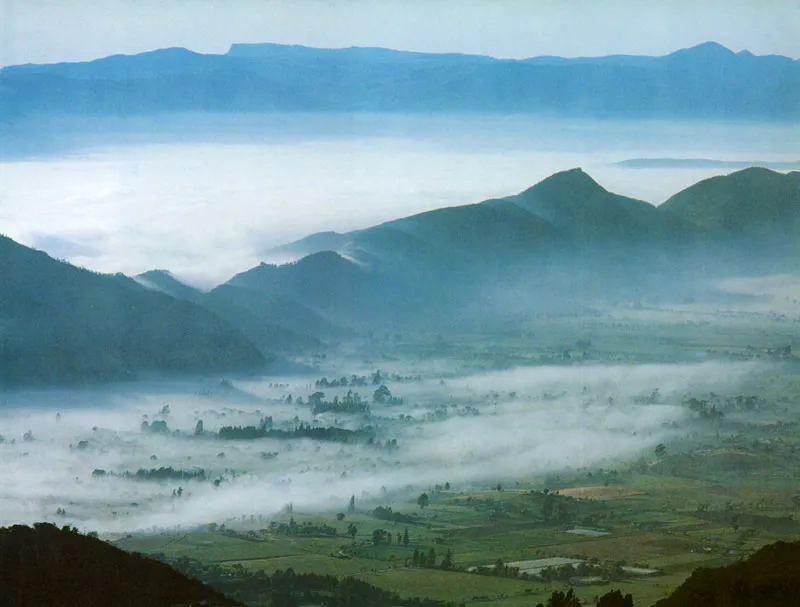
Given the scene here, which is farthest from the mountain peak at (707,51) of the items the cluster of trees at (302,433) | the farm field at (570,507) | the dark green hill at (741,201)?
the cluster of trees at (302,433)

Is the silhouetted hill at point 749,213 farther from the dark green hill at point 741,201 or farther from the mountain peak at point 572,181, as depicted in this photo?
the mountain peak at point 572,181

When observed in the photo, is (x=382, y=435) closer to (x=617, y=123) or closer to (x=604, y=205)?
(x=604, y=205)

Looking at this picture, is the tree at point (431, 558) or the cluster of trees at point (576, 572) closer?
the cluster of trees at point (576, 572)

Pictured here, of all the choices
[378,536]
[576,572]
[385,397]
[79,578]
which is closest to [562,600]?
[576,572]

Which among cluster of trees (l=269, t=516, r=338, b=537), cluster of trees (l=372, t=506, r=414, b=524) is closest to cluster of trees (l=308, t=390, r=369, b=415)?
cluster of trees (l=372, t=506, r=414, b=524)

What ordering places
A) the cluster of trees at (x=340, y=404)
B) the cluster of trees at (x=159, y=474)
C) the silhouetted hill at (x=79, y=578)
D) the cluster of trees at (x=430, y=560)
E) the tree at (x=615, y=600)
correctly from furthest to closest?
the cluster of trees at (x=340, y=404) → the cluster of trees at (x=159, y=474) → the cluster of trees at (x=430, y=560) → the tree at (x=615, y=600) → the silhouetted hill at (x=79, y=578)

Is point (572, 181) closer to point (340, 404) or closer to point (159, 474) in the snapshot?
point (340, 404)
